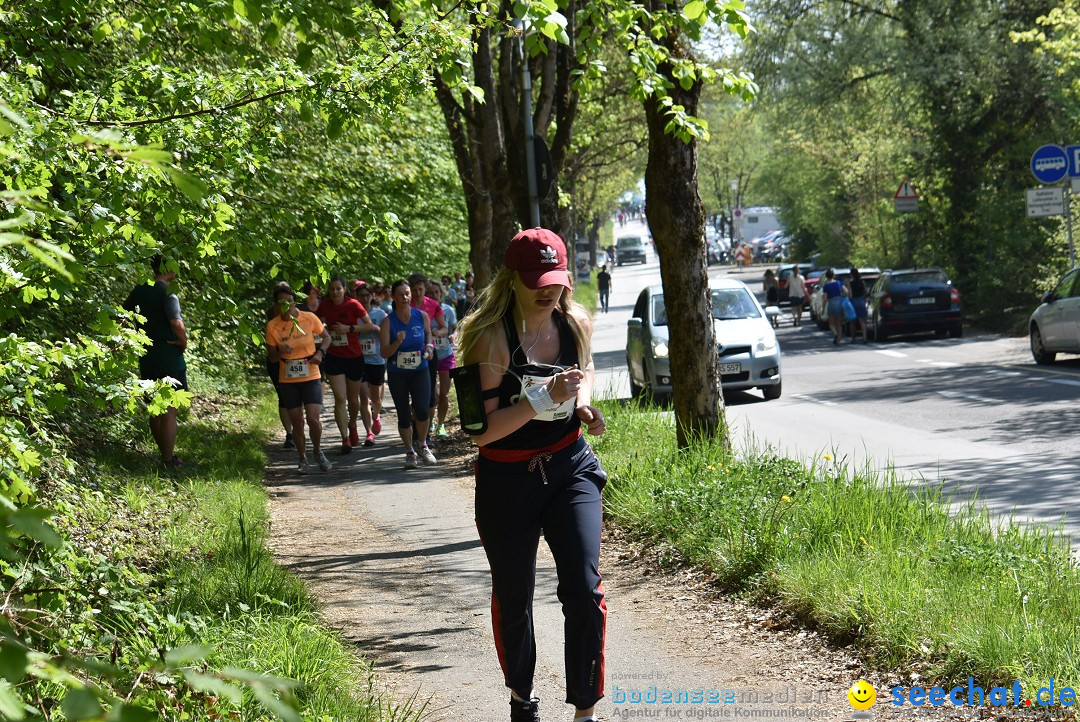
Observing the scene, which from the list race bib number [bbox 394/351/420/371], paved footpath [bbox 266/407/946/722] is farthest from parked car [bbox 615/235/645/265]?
paved footpath [bbox 266/407/946/722]

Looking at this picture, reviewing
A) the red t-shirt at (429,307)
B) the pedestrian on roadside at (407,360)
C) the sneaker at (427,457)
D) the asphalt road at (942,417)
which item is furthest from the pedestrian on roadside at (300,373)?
the asphalt road at (942,417)

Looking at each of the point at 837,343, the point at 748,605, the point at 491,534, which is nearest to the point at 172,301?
the point at 748,605

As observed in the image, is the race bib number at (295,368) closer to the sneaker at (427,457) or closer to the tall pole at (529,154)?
the sneaker at (427,457)

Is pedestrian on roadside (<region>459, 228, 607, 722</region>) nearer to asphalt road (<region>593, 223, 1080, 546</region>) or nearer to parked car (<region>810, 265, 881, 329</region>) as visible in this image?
asphalt road (<region>593, 223, 1080, 546</region>)

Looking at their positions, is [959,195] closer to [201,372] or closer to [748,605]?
[201,372]

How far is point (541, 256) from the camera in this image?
4.50 m

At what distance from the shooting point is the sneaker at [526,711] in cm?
466

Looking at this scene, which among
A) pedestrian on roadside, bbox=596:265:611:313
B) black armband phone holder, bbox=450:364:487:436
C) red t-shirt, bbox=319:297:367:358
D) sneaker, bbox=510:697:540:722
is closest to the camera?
black armband phone holder, bbox=450:364:487:436

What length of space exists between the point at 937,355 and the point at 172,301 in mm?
17591

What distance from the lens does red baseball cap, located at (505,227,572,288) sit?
14.8 feet

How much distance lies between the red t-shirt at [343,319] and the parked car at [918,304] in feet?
57.9

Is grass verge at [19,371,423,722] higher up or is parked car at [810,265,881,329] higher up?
parked car at [810,265,881,329]

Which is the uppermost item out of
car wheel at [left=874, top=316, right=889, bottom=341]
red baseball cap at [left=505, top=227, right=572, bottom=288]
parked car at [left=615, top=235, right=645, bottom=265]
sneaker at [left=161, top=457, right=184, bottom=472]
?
parked car at [left=615, top=235, right=645, bottom=265]

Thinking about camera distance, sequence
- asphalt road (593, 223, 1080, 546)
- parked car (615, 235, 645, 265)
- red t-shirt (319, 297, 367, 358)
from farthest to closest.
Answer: parked car (615, 235, 645, 265) < red t-shirt (319, 297, 367, 358) < asphalt road (593, 223, 1080, 546)
